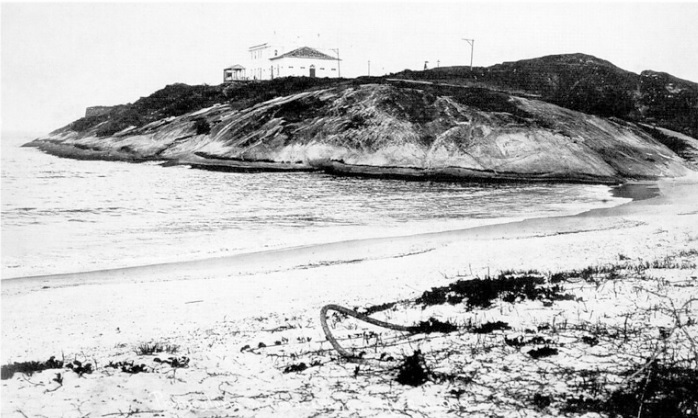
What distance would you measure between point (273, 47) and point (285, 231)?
3922 cm

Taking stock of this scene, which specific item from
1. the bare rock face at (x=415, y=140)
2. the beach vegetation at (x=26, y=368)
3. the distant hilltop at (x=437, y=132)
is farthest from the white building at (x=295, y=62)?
the beach vegetation at (x=26, y=368)

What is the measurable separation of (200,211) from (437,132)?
1735cm

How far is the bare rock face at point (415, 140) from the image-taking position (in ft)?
90.1

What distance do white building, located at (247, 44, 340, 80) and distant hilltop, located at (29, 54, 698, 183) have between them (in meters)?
10.6

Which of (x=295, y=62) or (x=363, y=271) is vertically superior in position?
(x=295, y=62)

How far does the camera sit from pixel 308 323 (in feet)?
23.3

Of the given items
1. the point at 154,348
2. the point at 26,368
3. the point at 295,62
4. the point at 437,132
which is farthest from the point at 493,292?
the point at 295,62

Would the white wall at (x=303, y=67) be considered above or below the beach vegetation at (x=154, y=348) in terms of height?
above

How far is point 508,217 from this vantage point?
17.6 m

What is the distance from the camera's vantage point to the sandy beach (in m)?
4.35

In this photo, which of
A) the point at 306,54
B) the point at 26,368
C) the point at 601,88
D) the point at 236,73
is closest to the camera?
the point at 26,368

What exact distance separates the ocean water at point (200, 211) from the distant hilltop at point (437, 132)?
442 centimetres

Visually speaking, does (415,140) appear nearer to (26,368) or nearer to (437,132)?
(437,132)

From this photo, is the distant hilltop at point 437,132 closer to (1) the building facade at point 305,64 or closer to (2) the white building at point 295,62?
(2) the white building at point 295,62
